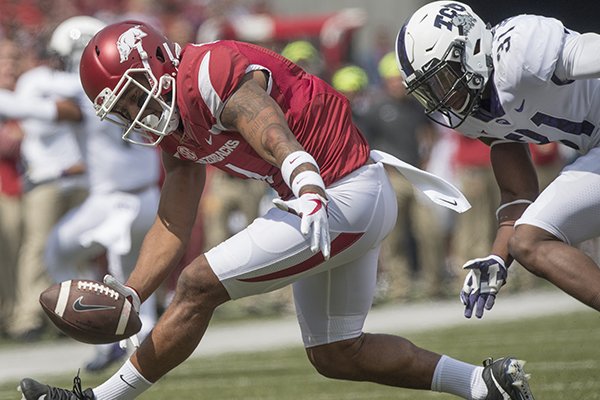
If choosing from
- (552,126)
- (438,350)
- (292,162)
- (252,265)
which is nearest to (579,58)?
(552,126)

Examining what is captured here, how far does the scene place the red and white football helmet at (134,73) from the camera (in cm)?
449

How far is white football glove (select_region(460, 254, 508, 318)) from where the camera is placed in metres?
4.79

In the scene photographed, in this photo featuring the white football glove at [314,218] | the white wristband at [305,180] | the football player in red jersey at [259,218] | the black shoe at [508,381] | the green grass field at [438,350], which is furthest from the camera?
the green grass field at [438,350]

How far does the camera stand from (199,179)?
4938 mm

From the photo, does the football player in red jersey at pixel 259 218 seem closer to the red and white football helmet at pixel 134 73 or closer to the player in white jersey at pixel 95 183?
the red and white football helmet at pixel 134 73

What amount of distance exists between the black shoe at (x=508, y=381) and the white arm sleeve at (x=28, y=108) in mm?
4044

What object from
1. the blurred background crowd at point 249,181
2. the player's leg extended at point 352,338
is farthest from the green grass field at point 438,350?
the blurred background crowd at point 249,181

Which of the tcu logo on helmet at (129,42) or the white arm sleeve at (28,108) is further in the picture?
the white arm sleeve at (28,108)

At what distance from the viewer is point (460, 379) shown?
473 centimetres

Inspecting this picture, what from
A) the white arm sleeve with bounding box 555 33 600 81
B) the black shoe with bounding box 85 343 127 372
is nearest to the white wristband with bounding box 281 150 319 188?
the white arm sleeve with bounding box 555 33 600 81

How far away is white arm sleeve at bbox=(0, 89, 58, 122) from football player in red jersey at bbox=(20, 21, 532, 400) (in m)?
3.00

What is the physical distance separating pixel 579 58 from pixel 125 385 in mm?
2105

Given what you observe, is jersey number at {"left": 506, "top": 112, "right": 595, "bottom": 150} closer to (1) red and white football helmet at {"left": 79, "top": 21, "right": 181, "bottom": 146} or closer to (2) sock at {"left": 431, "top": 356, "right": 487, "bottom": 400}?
(2) sock at {"left": 431, "top": 356, "right": 487, "bottom": 400}

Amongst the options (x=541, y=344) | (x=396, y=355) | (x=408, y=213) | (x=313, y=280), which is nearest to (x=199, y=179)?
(x=313, y=280)
